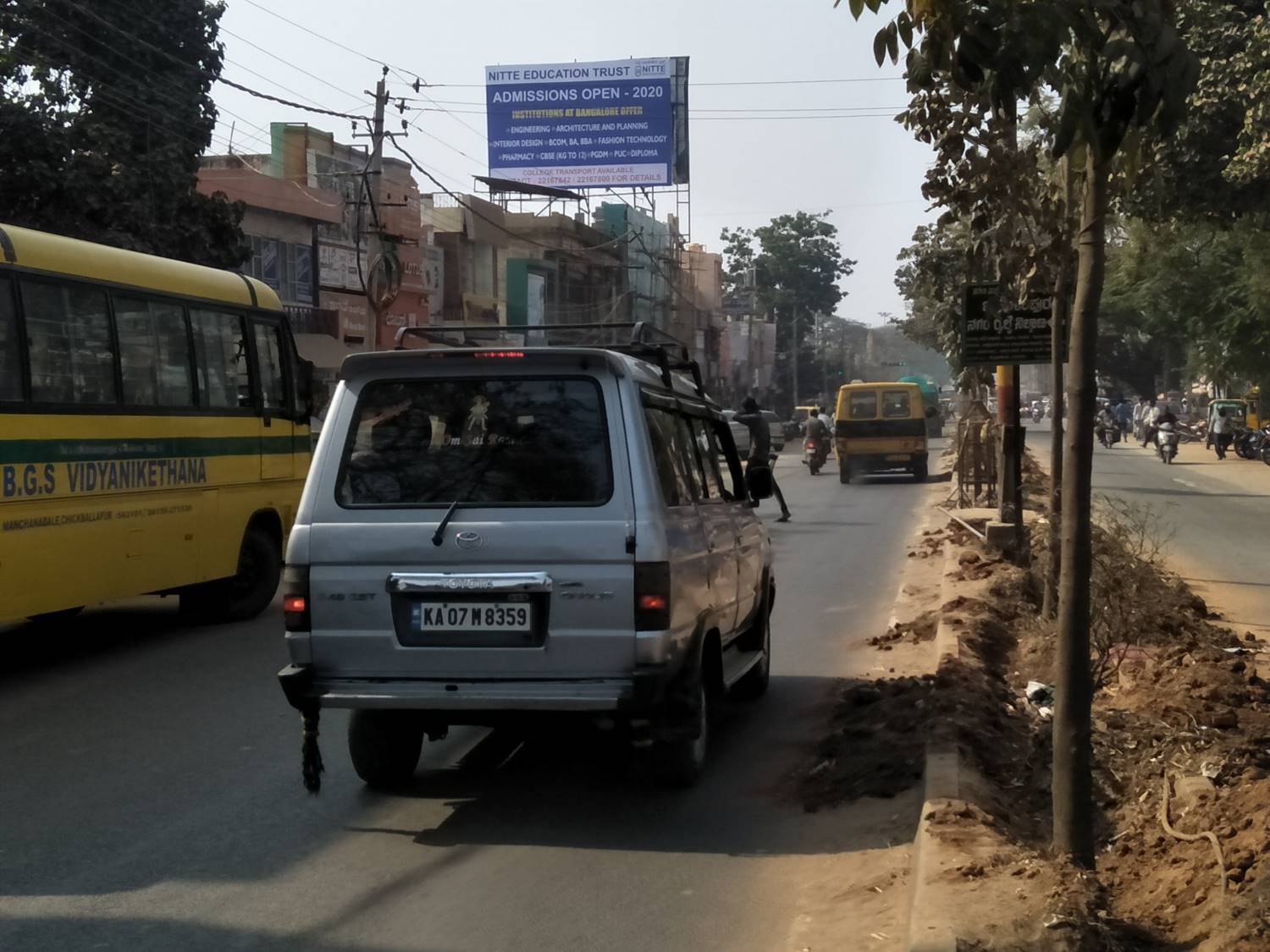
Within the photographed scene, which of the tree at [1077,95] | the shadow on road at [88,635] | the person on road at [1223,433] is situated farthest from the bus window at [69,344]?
the person on road at [1223,433]

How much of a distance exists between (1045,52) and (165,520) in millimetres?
8117

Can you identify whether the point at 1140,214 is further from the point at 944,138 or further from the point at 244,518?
the point at 244,518

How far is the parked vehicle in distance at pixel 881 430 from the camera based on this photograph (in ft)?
105

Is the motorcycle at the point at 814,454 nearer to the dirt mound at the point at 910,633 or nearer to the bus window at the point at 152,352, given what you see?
the dirt mound at the point at 910,633

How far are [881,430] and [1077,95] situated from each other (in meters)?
28.3

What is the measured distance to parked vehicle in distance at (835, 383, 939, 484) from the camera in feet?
105

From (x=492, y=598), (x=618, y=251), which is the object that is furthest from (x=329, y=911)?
(x=618, y=251)

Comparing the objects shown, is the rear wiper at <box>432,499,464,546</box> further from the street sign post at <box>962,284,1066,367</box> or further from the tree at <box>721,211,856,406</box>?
the tree at <box>721,211,856,406</box>

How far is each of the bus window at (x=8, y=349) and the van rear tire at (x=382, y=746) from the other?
3800 mm

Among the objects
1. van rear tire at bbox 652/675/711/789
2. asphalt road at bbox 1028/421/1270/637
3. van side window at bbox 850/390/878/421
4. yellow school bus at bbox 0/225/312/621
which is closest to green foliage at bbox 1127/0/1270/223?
asphalt road at bbox 1028/421/1270/637

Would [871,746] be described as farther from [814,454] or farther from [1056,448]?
[814,454]

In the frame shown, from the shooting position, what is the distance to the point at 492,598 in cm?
579

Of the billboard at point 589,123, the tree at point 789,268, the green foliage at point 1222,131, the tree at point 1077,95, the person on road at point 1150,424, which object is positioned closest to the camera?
the tree at point 1077,95

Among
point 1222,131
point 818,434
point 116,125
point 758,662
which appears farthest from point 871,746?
point 818,434
